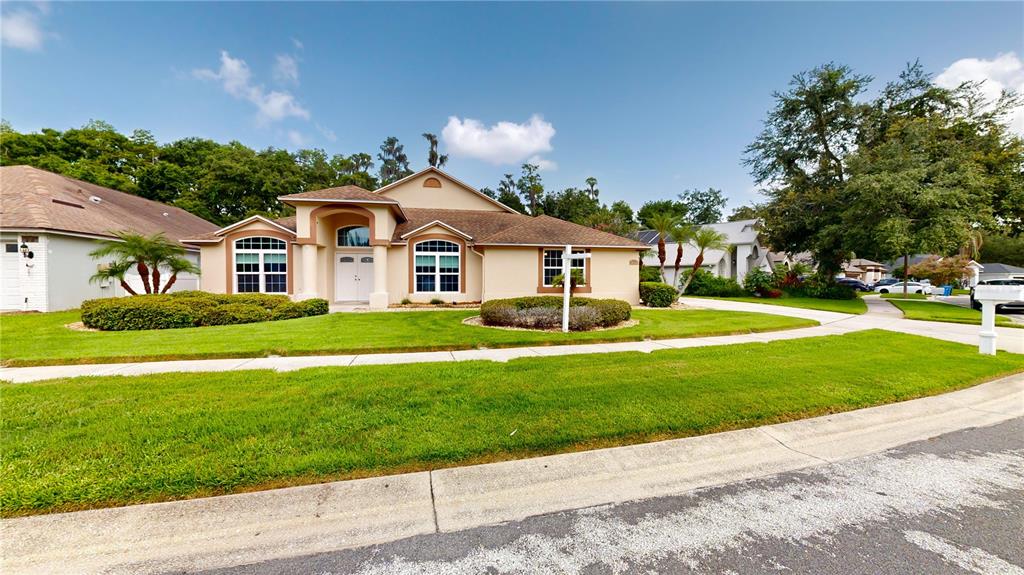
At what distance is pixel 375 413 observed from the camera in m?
4.11

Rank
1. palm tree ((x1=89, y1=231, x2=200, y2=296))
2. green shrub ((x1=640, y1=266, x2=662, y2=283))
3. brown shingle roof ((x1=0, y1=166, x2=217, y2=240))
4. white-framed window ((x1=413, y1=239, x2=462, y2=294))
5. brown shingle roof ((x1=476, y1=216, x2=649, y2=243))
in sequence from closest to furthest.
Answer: palm tree ((x1=89, y1=231, x2=200, y2=296)), brown shingle roof ((x1=0, y1=166, x2=217, y2=240)), brown shingle roof ((x1=476, y1=216, x2=649, y2=243)), white-framed window ((x1=413, y1=239, x2=462, y2=294)), green shrub ((x1=640, y1=266, x2=662, y2=283))

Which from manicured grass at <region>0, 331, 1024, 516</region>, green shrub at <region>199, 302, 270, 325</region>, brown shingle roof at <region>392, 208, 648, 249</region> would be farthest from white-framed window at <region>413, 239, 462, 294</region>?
manicured grass at <region>0, 331, 1024, 516</region>

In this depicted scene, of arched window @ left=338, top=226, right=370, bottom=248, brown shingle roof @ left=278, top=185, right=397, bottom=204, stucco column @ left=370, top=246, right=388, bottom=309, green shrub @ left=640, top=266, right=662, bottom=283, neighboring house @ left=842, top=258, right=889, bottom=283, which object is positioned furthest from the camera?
neighboring house @ left=842, top=258, right=889, bottom=283

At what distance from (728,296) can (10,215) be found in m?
33.5

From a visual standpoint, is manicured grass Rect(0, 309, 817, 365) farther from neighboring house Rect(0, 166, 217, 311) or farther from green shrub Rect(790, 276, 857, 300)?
green shrub Rect(790, 276, 857, 300)

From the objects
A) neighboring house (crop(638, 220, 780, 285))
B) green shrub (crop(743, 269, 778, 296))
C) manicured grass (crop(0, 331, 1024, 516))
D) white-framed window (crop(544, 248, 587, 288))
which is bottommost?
manicured grass (crop(0, 331, 1024, 516))

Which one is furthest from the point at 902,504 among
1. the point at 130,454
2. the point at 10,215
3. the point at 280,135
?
the point at 280,135

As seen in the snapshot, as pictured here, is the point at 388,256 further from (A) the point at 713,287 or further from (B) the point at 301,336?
(A) the point at 713,287

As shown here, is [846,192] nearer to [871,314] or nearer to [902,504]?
[871,314]

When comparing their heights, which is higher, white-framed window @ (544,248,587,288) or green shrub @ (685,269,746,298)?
white-framed window @ (544,248,587,288)

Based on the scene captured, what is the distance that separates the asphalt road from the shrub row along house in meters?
13.0

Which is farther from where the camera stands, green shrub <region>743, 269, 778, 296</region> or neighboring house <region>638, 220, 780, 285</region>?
neighboring house <region>638, 220, 780, 285</region>

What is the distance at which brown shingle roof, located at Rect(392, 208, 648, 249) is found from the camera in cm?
1576

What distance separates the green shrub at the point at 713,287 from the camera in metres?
23.6
